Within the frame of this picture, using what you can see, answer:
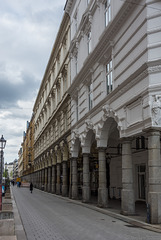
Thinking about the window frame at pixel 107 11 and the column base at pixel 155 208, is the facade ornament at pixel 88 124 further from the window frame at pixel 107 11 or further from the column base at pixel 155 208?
the column base at pixel 155 208

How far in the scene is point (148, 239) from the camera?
10.2 m

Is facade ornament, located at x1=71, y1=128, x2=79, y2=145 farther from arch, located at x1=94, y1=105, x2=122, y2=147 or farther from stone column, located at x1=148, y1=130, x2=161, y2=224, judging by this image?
stone column, located at x1=148, y1=130, x2=161, y2=224

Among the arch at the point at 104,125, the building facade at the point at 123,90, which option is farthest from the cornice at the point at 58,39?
the arch at the point at 104,125

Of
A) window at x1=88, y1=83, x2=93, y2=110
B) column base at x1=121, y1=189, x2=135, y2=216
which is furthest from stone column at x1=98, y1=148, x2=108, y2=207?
window at x1=88, y1=83, x2=93, y2=110

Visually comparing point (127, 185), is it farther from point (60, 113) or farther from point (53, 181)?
point (53, 181)

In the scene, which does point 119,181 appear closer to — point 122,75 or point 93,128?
point 93,128

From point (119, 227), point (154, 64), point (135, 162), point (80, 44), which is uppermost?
point (80, 44)

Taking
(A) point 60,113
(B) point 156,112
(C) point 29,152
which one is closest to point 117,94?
(B) point 156,112

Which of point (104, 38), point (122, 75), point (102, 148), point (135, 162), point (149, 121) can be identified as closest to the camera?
point (149, 121)

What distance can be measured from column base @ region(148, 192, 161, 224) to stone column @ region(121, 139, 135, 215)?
2.92m

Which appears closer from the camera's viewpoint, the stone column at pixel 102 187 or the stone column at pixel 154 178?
the stone column at pixel 154 178

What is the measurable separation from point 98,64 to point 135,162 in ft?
28.7

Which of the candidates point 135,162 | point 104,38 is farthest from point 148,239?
point 135,162

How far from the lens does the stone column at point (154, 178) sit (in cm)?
1266
